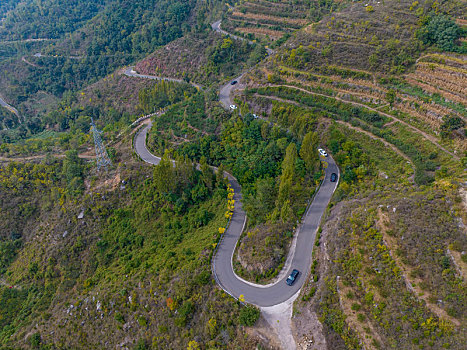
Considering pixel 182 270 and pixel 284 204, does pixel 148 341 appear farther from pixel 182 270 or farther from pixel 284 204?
pixel 284 204

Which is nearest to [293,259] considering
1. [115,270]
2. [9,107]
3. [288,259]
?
[288,259]

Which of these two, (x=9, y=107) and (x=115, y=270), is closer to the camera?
(x=115, y=270)

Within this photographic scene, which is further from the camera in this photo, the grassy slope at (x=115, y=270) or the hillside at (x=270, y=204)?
the grassy slope at (x=115, y=270)

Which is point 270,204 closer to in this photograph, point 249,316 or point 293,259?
point 293,259

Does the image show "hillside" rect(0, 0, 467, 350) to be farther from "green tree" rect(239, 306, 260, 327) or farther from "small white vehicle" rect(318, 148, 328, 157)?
"small white vehicle" rect(318, 148, 328, 157)

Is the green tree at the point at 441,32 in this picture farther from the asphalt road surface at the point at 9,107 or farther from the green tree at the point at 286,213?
the asphalt road surface at the point at 9,107

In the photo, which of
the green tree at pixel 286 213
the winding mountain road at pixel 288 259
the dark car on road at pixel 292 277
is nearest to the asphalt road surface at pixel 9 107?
the winding mountain road at pixel 288 259

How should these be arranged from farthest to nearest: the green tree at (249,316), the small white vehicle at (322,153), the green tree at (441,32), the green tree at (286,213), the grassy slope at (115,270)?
the green tree at (441,32) < the small white vehicle at (322,153) < the green tree at (286,213) < the grassy slope at (115,270) < the green tree at (249,316)

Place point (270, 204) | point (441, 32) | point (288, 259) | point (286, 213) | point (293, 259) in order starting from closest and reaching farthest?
point (293, 259)
point (288, 259)
point (286, 213)
point (270, 204)
point (441, 32)
